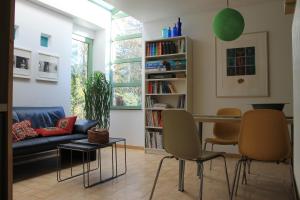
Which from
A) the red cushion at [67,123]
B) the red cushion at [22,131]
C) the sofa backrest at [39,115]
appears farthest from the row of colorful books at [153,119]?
the red cushion at [22,131]

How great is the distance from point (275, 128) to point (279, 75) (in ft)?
7.92

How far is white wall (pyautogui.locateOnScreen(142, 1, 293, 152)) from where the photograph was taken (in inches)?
158

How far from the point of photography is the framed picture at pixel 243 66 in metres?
4.14

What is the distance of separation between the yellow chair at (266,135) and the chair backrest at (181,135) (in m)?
0.43

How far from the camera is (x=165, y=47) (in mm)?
4668

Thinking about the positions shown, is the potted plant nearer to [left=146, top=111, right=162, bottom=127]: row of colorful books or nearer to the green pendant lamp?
[left=146, top=111, right=162, bottom=127]: row of colorful books

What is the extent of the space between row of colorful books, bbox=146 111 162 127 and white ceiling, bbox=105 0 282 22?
184cm

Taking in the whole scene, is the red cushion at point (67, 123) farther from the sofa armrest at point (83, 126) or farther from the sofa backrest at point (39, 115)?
the sofa backrest at point (39, 115)

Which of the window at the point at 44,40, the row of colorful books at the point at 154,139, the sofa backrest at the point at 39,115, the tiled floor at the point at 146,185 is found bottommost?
the tiled floor at the point at 146,185

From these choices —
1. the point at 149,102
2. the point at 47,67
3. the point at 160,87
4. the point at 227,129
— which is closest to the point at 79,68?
the point at 47,67

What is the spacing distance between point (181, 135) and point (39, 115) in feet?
8.95

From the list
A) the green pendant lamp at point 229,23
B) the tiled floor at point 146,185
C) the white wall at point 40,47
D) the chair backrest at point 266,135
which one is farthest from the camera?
the white wall at point 40,47

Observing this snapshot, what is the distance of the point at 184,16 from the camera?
480 cm

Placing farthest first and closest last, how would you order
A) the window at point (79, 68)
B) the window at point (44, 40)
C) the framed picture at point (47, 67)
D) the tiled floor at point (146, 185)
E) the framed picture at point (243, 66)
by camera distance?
the window at point (79, 68), the window at point (44, 40), the framed picture at point (47, 67), the framed picture at point (243, 66), the tiled floor at point (146, 185)
